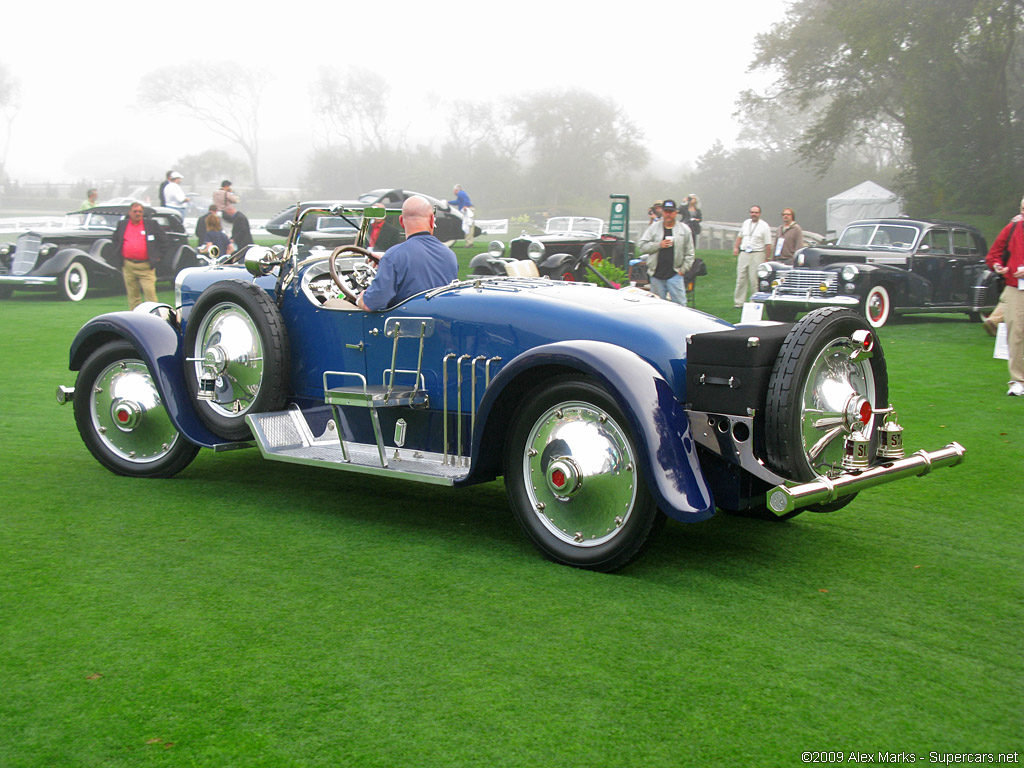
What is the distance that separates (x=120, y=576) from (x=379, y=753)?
1.83 metres

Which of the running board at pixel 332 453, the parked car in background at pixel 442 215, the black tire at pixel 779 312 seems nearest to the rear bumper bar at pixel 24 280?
the parked car in background at pixel 442 215

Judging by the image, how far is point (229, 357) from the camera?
17.6 ft

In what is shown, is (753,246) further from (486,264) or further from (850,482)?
(850,482)

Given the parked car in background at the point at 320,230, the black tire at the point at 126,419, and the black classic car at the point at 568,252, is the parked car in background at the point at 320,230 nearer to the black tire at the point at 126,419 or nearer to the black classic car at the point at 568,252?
the black classic car at the point at 568,252

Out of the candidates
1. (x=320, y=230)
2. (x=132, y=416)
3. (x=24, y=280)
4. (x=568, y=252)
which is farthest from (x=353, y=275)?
(x=320, y=230)

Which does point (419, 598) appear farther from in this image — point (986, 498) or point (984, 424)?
point (984, 424)

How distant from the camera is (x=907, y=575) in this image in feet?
13.1

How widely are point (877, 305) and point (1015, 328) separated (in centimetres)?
657

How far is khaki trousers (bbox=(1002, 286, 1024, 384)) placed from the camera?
26.8ft

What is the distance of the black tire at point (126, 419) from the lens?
18.5 feet

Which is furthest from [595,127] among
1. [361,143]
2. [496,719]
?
[496,719]

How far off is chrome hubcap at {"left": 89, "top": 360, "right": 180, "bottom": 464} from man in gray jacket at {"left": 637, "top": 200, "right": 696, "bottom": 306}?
7.70 metres

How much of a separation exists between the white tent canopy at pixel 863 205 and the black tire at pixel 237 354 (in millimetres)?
29305

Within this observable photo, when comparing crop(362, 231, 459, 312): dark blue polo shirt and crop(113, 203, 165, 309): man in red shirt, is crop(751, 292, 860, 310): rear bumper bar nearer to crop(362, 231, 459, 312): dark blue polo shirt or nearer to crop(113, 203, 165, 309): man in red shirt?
crop(113, 203, 165, 309): man in red shirt
